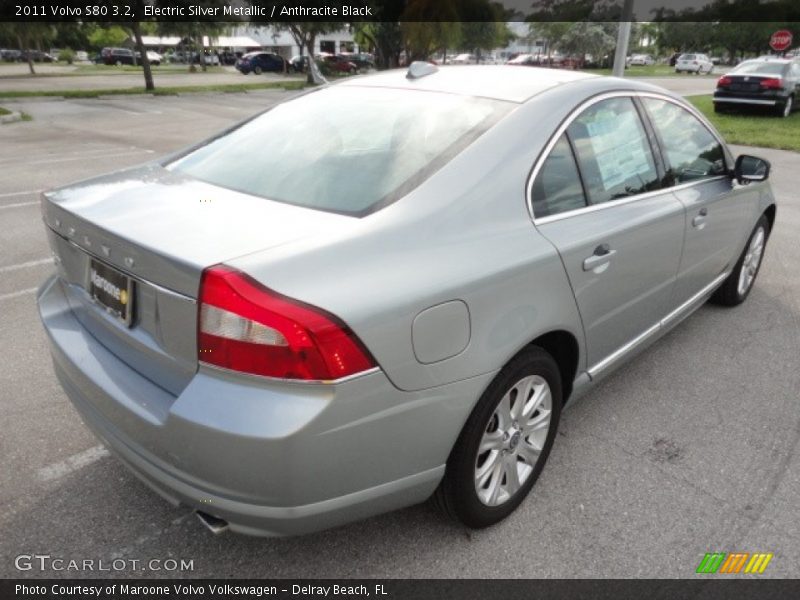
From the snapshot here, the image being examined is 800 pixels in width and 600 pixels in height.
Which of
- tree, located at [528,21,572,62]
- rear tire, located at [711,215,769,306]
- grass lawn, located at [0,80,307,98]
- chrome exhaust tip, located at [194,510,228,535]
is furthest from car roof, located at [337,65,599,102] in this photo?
tree, located at [528,21,572,62]

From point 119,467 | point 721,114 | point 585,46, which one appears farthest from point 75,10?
point 585,46

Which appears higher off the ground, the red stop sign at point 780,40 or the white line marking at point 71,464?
the red stop sign at point 780,40

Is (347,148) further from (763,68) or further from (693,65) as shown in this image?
(693,65)

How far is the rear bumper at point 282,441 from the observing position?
5.60 feet

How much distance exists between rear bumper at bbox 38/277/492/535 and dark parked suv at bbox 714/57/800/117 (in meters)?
18.3

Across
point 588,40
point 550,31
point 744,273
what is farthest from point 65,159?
point 550,31

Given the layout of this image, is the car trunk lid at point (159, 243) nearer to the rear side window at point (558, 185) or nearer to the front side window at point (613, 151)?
the rear side window at point (558, 185)

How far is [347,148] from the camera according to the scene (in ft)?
8.09

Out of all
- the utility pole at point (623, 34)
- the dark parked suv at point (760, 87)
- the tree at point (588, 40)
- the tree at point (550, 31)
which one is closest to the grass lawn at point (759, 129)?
the dark parked suv at point (760, 87)

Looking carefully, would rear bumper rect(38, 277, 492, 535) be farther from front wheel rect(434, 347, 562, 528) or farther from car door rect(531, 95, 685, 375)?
car door rect(531, 95, 685, 375)

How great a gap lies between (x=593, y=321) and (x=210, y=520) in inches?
64.2

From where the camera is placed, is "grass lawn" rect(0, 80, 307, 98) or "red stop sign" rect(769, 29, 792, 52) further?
"red stop sign" rect(769, 29, 792, 52)

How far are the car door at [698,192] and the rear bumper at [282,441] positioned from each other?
1873 mm

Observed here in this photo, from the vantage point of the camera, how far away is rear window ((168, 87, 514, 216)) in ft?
7.20
